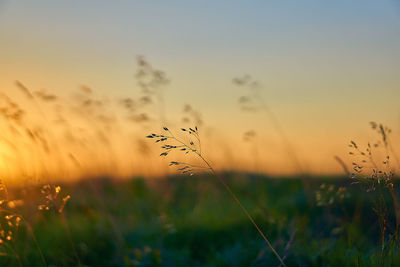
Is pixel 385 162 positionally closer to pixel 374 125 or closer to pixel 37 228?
pixel 374 125

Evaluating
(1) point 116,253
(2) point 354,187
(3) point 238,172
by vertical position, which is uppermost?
(1) point 116,253

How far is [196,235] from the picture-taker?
11.8 feet

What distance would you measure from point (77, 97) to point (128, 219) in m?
1.47

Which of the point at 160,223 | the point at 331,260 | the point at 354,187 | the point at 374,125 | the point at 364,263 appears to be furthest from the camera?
the point at 354,187

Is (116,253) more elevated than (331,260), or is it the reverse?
(116,253)

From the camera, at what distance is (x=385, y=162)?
194cm

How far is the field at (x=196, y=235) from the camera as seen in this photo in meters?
2.82

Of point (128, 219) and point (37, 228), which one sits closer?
point (37, 228)

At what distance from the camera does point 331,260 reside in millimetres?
2621

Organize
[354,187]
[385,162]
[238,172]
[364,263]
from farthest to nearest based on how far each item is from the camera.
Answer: [238,172]
[354,187]
[364,263]
[385,162]

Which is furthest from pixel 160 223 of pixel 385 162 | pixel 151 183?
pixel 385 162

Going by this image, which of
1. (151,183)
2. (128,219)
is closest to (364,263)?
(128,219)

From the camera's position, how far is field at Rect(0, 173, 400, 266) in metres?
2.82

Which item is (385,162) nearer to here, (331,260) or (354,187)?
(331,260)
